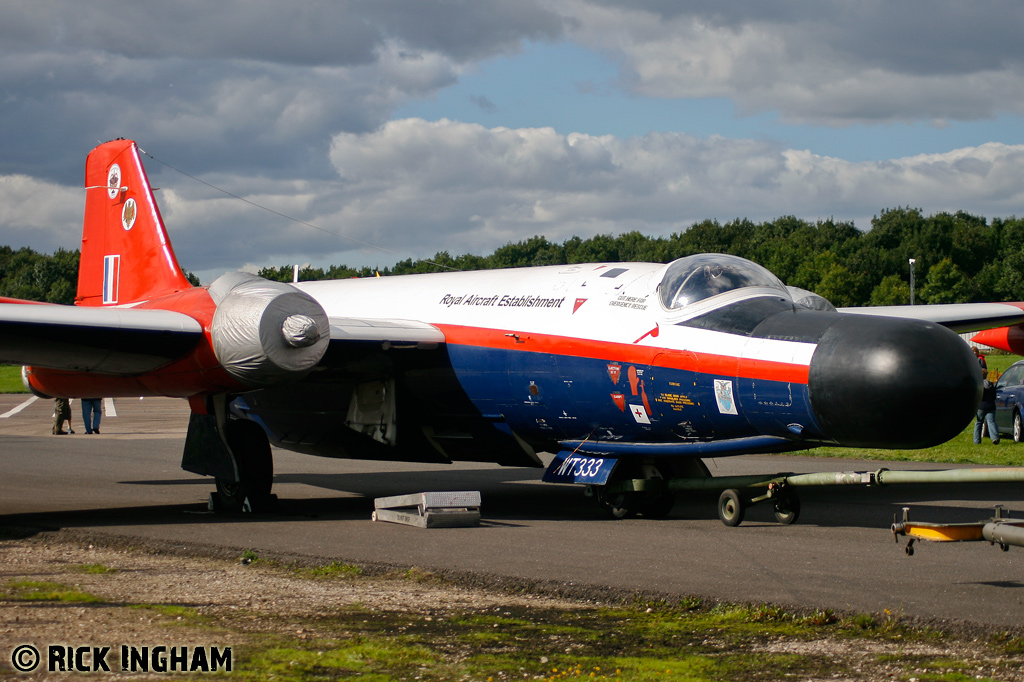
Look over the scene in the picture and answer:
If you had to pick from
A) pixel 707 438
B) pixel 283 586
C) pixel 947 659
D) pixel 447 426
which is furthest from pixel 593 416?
pixel 947 659

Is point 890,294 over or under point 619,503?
over

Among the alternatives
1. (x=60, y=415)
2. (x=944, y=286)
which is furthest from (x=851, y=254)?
(x=60, y=415)

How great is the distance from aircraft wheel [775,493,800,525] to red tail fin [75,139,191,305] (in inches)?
324

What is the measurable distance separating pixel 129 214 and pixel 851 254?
82.2 m

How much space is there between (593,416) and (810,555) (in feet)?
9.37

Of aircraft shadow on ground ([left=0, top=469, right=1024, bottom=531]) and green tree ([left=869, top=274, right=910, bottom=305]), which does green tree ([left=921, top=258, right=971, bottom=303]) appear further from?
aircraft shadow on ground ([left=0, top=469, right=1024, bottom=531])

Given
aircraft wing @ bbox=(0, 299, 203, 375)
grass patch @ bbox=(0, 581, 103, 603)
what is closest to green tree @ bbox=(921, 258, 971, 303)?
aircraft wing @ bbox=(0, 299, 203, 375)

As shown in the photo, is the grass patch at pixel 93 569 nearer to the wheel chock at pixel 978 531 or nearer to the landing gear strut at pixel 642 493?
the landing gear strut at pixel 642 493

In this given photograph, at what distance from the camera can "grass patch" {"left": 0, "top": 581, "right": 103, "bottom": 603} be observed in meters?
7.45

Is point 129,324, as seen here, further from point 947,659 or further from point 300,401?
point 947,659

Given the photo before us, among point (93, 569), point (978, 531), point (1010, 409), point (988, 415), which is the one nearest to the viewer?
point (978, 531)

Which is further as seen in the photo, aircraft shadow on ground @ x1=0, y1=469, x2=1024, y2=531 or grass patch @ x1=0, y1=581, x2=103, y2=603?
aircraft shadow on ground @ x1=0, y1=469, x2=1024, y2=531

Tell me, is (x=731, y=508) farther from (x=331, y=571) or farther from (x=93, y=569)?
(x=93, y=569)

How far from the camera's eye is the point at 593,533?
34.6 feet
